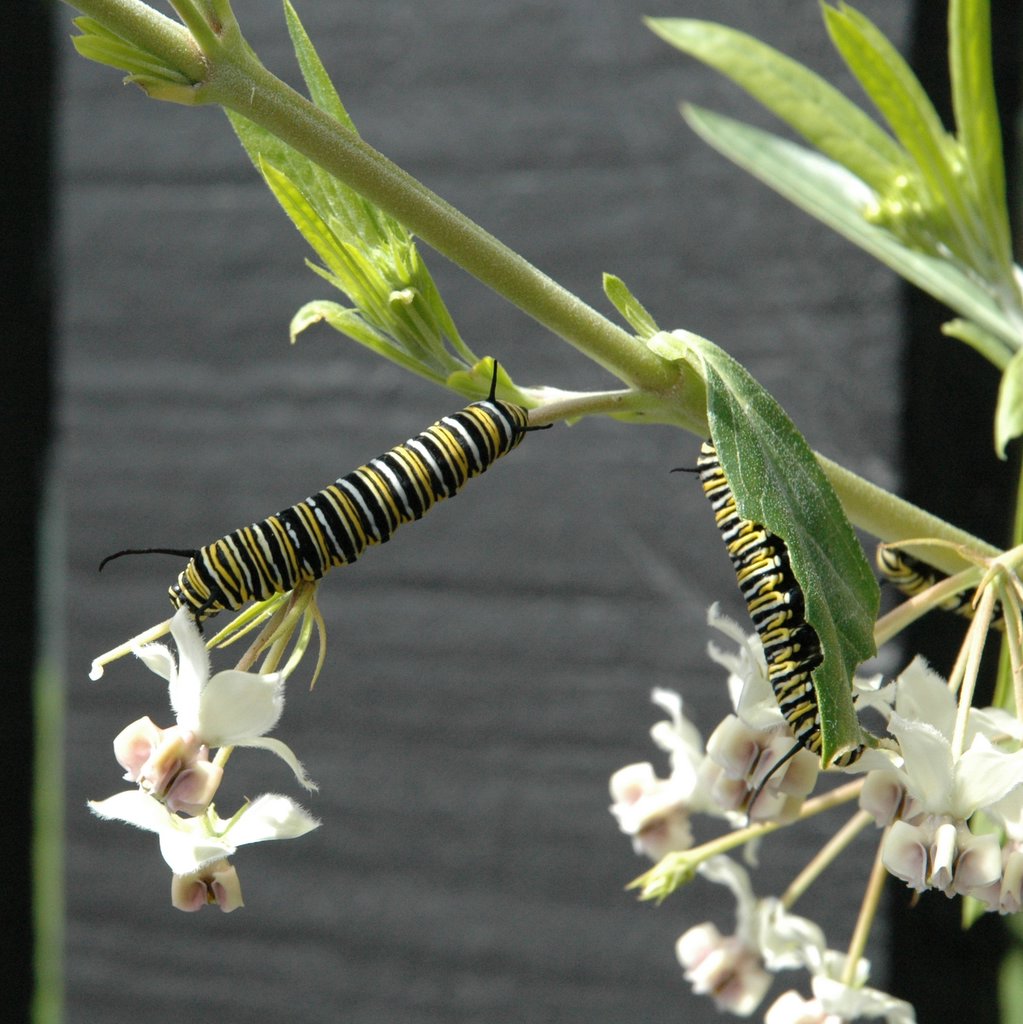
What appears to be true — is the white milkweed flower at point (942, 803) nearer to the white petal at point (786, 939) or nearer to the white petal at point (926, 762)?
the white petal at point (926, 762)

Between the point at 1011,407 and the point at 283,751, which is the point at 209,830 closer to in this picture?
the point at 283,751

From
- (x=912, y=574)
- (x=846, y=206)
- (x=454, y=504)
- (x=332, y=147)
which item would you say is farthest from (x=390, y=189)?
(x=454, y=504)

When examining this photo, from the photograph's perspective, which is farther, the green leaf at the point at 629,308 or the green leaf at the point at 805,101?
the green leaf at the point at 805,101

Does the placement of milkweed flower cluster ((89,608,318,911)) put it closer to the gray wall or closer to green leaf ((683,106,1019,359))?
green leaf ((683,106,1019,359))

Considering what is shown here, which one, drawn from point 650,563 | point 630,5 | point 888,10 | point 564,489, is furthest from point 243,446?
Result: point 888,10

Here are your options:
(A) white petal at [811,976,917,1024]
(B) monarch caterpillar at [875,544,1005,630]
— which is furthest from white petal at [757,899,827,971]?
(B) monarch caterpillar at [875,544,1005,630]

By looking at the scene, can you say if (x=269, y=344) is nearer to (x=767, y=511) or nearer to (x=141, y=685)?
(x=141, y=685)

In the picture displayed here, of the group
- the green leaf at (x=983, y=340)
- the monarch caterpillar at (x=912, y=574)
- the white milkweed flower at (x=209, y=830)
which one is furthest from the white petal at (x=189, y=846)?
the green leaf at (x=983, y=340)
